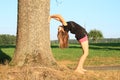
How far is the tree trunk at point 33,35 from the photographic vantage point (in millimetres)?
10477

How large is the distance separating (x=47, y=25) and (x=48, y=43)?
52 cm

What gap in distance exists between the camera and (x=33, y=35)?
34.4 feet

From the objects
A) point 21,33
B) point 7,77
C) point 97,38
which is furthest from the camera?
point 97,38

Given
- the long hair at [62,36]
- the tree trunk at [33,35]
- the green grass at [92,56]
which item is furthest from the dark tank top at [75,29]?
the green grass at [92,56]

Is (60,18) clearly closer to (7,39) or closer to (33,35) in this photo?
(33,35)

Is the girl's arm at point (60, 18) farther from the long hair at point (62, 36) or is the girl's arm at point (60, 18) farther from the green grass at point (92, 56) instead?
the green grass at point (92, 56)

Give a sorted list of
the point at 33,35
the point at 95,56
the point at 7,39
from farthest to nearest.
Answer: the point at 7,39 < the point at 95,56 < the point at 33,35

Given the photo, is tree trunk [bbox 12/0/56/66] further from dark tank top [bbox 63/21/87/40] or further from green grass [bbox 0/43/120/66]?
green grass [bbox 0/43/120/66]

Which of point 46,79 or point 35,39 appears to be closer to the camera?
point 46,79

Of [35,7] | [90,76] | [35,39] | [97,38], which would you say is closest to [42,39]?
[35,39]

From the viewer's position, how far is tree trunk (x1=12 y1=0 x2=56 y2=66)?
1048cm

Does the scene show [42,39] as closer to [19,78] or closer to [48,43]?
[48,43]

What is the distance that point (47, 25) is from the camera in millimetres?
10719

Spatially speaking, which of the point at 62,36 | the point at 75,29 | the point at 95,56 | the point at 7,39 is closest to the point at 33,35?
the point at 62,36
